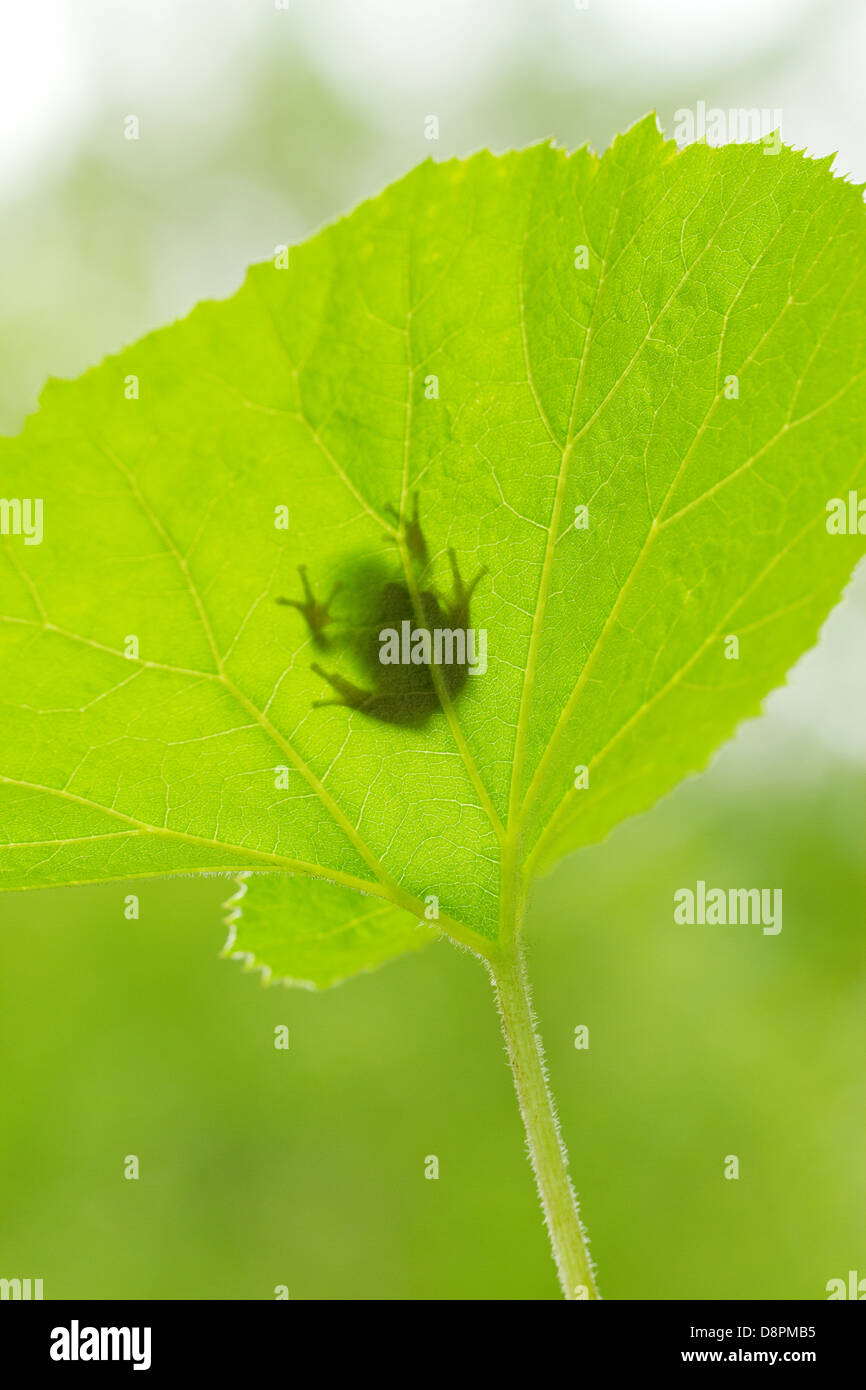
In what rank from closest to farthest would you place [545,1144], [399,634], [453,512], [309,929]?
[545,1144] → [453,512] → [399,634] → [309,929]

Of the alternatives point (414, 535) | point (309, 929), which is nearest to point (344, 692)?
point (414, 535)

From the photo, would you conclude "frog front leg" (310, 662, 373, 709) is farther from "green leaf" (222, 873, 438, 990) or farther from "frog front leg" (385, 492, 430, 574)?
"green leaf" (222, 873, 438, 990)

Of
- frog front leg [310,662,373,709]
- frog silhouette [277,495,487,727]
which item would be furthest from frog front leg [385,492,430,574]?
frog front leg [310,662,373,709]

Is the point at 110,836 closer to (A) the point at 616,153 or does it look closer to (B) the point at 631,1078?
(A) the point at 616,153

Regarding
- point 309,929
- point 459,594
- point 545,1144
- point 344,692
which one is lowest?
point 545,1144

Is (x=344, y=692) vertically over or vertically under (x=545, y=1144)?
over

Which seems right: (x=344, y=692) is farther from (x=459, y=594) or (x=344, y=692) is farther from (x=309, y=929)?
(x=309, y=929)
